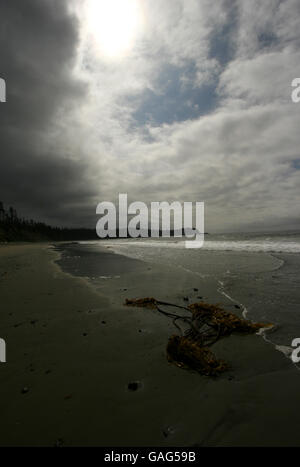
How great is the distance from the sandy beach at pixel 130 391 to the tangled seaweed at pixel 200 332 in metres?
0.16

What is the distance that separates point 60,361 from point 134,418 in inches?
61.1

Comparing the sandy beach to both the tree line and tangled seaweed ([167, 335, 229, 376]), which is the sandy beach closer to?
tangled seaweed ([167, 335, 229, 376])

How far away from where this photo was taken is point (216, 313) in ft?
15.6

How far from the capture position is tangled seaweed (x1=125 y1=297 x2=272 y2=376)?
2.95 meters

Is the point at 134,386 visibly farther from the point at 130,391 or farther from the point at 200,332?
the point at 200,332

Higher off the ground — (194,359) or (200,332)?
(194,359)

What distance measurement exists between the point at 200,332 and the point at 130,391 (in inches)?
81.7

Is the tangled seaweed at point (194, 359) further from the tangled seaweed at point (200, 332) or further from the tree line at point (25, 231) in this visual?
the tree line at point (25, 231)

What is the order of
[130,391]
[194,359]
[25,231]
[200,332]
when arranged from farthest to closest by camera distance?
[25,231] < [200,332] < [194,359] < [130,391]

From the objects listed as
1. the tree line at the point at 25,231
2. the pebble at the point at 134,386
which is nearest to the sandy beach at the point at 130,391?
the pebble at the point at 134,386

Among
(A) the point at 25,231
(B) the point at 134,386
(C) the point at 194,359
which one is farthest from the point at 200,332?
(A) the point at 25,231

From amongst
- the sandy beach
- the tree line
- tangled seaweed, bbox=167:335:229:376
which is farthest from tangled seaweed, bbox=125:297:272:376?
the tree line

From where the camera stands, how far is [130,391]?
247 cm
